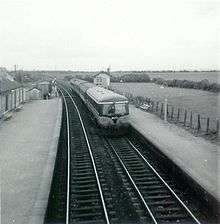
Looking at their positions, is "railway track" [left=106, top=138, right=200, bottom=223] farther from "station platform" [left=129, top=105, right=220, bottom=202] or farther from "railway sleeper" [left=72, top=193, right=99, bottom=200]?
"railway sleeper" [left=72, top=193, right=99, bottom=200]

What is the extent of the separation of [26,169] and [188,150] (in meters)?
7.40

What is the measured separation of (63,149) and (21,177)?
6413 millimetres

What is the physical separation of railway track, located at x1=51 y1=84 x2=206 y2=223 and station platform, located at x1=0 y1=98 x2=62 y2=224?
897 mm

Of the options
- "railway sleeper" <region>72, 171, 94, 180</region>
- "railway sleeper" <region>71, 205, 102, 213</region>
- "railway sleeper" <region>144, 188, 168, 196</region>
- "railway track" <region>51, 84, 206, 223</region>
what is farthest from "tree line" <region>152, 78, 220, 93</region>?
"railway sleeper" <region>71, 205, 102, 213</region>

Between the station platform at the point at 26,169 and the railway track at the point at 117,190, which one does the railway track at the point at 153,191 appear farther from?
the station platform at the point at 26,169

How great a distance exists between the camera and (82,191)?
13.6 metres

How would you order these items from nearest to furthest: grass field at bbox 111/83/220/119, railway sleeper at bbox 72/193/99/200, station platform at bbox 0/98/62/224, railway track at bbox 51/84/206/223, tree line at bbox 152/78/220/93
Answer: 1. station platform at bbox 0/98/62/224
2. railway track at bbox 51/84/206/223
3. railway sleeper at bbox 72/193/99/200
4. grass field at bbox 111/83/220/119
5. tree line at bbox 152/78/220/93

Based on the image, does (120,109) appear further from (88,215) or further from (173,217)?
(173,217)

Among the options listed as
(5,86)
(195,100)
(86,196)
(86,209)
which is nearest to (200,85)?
(195,100)

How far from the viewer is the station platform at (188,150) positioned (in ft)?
44.8

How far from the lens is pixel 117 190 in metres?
13.8

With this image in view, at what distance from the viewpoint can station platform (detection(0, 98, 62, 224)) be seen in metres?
11.1

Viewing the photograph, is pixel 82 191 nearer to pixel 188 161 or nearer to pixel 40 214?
pixel 40 214

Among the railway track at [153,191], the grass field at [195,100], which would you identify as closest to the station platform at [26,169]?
the railway track at [153,191]
